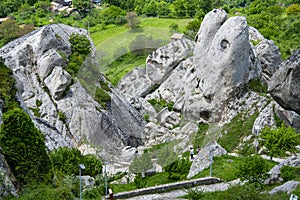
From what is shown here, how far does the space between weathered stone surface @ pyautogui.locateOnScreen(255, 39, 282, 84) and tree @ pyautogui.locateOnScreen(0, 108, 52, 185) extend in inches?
883

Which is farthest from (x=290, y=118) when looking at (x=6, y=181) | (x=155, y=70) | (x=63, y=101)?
(x=155, y=70)

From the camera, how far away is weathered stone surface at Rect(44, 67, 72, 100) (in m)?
33.3

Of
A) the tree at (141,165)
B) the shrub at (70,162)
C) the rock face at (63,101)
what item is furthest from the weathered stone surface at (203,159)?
the rock face at (63,101)

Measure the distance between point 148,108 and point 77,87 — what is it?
27.9ft

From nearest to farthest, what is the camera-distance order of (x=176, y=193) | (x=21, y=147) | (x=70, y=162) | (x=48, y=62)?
1. (x=21, y=147)
2. (x=176, y=193)
3. (x=70, y=162)
4. (x=48, y=62)

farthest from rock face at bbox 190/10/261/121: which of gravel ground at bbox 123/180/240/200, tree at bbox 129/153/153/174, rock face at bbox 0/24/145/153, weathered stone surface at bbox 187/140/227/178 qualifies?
gravel ground at bbox 123/180/240/200

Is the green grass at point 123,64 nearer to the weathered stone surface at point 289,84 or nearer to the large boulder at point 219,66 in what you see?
the large boulder at point 219,66

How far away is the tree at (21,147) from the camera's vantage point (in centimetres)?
1970

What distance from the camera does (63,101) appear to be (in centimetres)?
3319

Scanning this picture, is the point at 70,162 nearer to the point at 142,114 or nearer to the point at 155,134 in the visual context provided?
the point at 155,134

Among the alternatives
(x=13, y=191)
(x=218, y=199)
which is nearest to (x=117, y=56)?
(x=13, y=191)

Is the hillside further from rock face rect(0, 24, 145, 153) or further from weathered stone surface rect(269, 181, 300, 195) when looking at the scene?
weathered stone surface rect(269, 181, 300, 195)

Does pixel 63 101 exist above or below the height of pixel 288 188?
below

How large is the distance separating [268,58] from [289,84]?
21.8m
